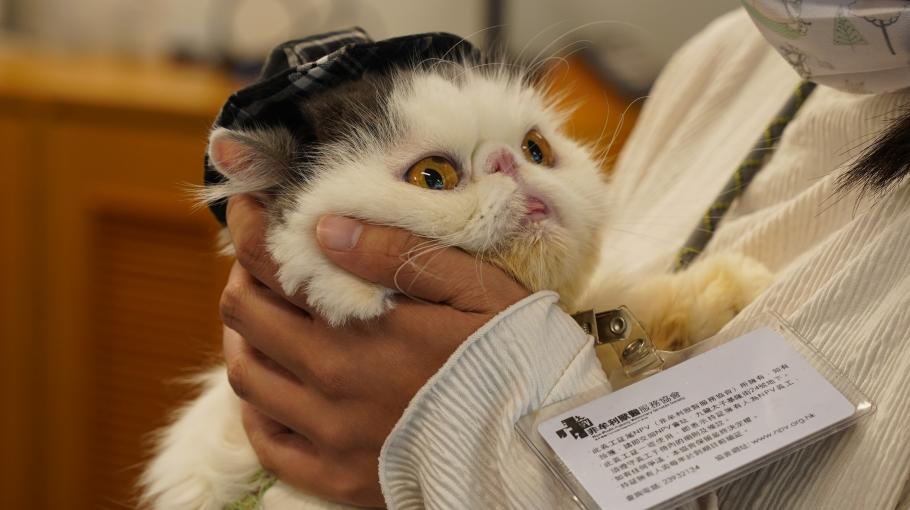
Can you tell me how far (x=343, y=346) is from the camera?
0.78 meters

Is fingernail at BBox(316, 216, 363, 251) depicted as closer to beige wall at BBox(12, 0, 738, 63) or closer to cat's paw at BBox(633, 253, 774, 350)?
cat's paw at BBox(633, 253, 774, 350)

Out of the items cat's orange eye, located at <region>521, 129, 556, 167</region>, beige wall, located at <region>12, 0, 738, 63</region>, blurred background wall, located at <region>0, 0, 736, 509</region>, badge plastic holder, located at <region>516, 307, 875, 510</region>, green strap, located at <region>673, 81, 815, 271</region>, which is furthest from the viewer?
beige wall, located at <region>12, 0, 738, 63</region>

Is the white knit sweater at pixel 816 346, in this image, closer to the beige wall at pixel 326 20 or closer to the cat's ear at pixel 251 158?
the cat's ear at pixel 251 158

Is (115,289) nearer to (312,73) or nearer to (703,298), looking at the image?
(312,73)

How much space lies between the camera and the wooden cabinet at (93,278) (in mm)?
2068

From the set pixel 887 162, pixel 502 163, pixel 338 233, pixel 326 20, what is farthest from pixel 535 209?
pixel 326 20

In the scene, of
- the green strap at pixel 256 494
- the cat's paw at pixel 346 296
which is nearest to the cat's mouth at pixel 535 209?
the cat's paw at pixel 346 296

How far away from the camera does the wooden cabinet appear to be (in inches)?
81.4

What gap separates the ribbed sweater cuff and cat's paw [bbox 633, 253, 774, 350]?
18 centimetres

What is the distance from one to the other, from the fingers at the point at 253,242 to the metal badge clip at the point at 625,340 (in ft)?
0.87

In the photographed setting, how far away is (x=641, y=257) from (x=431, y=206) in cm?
42

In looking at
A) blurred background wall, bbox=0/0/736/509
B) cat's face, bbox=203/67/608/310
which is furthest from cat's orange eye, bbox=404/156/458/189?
blurred background wall, bbox=0/0/736/509

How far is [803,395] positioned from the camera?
2.10 ft

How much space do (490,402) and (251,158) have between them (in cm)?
32
